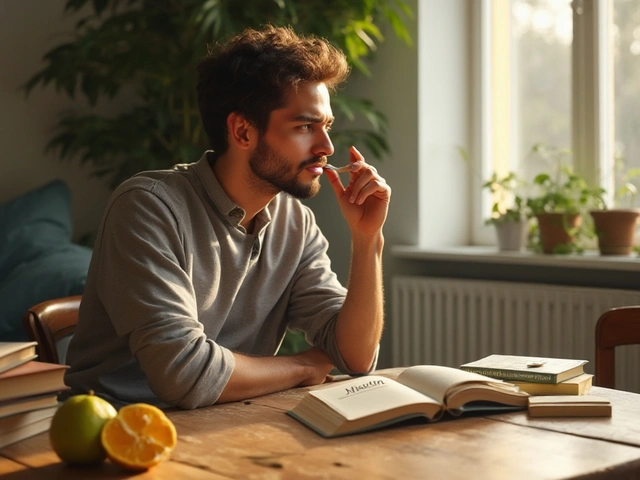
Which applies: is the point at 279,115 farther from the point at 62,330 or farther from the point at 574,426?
the point at 574,426

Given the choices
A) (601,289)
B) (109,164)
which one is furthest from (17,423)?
(109,164)

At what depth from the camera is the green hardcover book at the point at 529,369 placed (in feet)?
4.90

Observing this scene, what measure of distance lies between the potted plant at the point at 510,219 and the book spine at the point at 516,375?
5.37 ft

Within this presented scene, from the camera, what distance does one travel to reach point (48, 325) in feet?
6.34

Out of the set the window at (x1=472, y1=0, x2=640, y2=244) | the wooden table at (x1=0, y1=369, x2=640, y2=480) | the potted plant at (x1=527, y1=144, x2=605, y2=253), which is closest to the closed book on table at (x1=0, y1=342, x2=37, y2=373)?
the wooden table at (x1=0, y1=369, x2=640, y2=480)

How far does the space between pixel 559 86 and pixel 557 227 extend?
1.89 feet

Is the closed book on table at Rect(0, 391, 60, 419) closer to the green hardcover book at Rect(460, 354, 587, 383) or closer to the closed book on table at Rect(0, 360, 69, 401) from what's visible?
the closed book on table at Rect(0, 360, 69, 401)

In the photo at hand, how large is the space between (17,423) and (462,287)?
2164 mm

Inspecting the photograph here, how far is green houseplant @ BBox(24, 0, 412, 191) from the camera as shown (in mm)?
3184

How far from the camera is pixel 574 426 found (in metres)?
1.31

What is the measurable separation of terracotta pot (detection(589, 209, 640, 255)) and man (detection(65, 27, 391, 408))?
4.06 feet

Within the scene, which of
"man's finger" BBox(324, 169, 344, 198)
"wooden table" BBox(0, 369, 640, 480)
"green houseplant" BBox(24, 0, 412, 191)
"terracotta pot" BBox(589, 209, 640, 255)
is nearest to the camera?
"wooden table" BBox(0, 369, 640, 480)

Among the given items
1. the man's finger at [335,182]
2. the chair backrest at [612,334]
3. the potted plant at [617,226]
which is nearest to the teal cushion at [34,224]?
the man's finger at [335,182]

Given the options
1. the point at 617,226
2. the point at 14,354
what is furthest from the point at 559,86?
the point at 14,354
